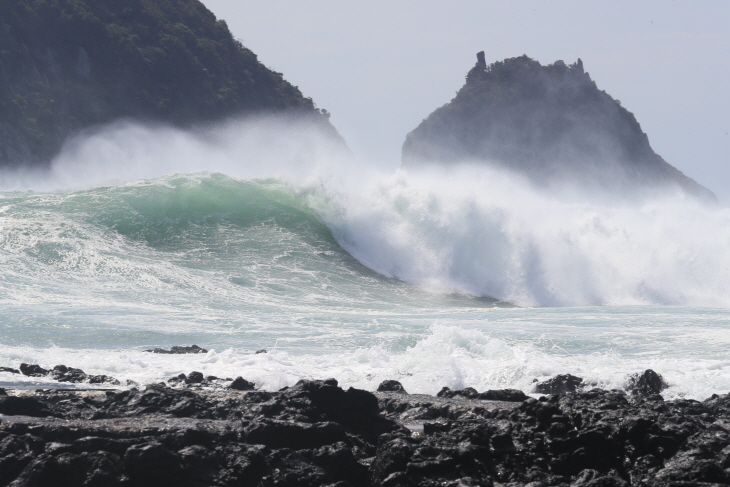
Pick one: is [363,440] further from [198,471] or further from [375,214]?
[375,214]

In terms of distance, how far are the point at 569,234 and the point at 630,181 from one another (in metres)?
67.1

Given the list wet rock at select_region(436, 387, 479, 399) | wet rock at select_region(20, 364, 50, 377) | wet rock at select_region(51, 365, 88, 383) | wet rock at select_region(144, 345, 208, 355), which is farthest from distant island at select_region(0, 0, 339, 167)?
wet rock at select_region(436, 387, 479, 399)


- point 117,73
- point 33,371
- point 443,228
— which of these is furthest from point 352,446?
point 117,73

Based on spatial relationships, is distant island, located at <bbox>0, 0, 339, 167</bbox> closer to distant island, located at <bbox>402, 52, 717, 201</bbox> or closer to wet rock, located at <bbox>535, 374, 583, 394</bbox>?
distant island, located at <bbox>402, 52, 717, 201</bbox>

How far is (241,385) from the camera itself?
9.41m

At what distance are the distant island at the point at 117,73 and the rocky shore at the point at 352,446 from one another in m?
47.4

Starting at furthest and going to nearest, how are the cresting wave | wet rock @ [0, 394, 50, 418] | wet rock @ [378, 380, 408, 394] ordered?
the cresting wave → wet rock @ [378, 380, 408, 394] → wet rock @ [0, 394, 50, 418]

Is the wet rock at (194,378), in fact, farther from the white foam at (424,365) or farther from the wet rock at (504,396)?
the wet rock at (504,396)

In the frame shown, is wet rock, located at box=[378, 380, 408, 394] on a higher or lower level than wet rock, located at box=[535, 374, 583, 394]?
lower

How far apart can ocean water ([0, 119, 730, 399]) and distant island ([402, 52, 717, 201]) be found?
6387cm

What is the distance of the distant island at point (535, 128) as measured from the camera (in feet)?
301

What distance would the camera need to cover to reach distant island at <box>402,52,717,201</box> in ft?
301

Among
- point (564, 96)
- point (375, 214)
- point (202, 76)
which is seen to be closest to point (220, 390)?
point (375, 214)

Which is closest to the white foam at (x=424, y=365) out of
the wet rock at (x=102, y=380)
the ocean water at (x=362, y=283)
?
the ocean water at (x=362, y=283)
